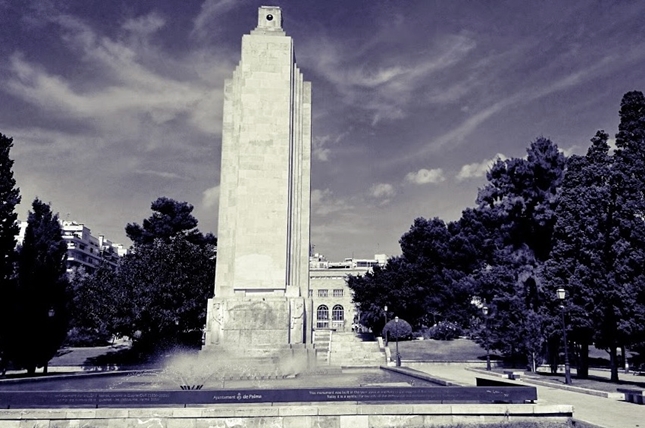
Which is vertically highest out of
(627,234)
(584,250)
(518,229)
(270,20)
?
(270,20)

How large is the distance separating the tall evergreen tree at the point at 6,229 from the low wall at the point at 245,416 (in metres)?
20.8

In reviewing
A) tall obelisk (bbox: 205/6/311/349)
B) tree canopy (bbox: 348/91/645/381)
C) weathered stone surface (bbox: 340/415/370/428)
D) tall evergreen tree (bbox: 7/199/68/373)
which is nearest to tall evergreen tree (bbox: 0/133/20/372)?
tall evergreen tree (bbox: 7/199/68/373)

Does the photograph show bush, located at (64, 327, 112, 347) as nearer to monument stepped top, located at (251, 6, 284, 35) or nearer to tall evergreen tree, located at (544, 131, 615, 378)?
monument stepped top, located at (251, 6, 284, 35)

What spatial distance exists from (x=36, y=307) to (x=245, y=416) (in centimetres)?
2413

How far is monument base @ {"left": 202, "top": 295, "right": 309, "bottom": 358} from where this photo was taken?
66.7 feet

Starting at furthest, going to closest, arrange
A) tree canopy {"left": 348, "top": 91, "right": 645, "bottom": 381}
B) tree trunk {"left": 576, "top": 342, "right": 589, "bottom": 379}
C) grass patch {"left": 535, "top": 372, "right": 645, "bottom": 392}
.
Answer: tree trunk {"left": 576, "top": 342, "right": 589, "bottom": 379}
tree canopy {"left": 348, "top": 91, "right": 645, "bottom": 381}
grass patch {"left": 535, "top": 372, "right": 645, "bottom": 392}

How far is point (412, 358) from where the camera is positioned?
37531mm

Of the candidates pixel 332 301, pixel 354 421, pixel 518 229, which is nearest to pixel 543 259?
pixel 518 229

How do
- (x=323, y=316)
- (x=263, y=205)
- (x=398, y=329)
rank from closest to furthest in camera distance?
1. (x=263, y=205)
2. (x=398, y=329)
3. (x=323, y=316)

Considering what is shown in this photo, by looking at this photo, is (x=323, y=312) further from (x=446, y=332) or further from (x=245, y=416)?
(x=245, y=416)

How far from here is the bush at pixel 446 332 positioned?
4622 centimetres

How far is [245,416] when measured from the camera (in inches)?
379

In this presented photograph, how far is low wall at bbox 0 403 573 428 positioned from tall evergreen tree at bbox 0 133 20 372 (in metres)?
20.8

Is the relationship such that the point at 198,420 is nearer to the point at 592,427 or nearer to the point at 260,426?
the point at 260,426
